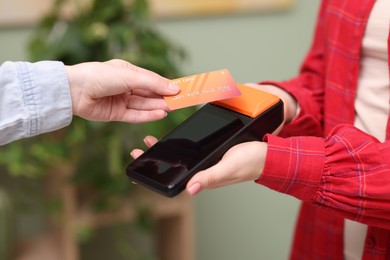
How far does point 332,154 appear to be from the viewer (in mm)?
705

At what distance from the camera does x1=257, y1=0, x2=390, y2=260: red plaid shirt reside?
69cm

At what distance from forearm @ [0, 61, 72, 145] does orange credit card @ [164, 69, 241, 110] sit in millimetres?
153

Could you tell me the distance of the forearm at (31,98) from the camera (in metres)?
0.74

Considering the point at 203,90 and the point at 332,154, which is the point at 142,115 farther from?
the point at 332,154

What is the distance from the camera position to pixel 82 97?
77cm

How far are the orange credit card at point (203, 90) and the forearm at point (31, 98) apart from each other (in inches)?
6.0

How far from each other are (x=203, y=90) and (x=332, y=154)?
0.64ft

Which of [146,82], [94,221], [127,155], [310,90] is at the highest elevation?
[146,82]

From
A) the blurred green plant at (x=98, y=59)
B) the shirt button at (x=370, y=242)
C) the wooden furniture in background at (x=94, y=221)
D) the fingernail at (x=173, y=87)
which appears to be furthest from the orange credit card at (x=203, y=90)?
the wooden furniture in background at (x=94, y=221)

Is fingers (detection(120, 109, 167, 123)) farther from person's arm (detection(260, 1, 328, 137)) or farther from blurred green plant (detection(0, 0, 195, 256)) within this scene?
blurred green plant (detection(0, 0, 195, 256))

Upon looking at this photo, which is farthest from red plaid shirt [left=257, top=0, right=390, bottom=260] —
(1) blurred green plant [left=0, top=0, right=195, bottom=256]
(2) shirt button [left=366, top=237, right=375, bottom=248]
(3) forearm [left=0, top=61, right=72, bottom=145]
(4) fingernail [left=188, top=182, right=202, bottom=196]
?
(1) blurred green plant [left=0, top=0, right=195, bottom=256]

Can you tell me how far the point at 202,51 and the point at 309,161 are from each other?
1188 millimetres

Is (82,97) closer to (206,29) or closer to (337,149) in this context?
(337,149)

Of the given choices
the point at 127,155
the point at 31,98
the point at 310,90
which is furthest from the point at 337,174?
the point at 127,155
